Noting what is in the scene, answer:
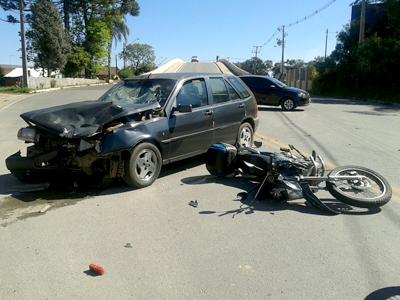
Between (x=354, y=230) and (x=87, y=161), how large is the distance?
335 cm

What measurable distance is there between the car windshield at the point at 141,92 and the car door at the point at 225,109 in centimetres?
98

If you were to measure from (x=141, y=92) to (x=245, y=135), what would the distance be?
8.13 feet

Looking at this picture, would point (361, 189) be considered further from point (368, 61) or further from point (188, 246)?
point (368, 61)

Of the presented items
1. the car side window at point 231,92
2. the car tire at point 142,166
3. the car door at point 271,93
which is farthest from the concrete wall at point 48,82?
the car tire at point 142,166

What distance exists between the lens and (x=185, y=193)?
243 inches

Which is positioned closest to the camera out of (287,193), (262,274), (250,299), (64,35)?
(250,299)

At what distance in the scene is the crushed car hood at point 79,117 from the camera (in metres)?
5.76

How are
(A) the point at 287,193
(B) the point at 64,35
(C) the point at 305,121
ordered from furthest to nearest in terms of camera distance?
(B) the point at 64,35, (C) the point at 305,121, (A) the point at 287,193

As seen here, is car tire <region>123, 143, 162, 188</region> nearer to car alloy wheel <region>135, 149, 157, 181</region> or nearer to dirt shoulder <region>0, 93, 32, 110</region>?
car alloy wheel <region>135, 149, 157, 181</region>

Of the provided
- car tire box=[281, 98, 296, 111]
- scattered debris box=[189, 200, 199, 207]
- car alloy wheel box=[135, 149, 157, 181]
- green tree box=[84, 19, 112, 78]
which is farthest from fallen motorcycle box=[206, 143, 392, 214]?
green tree box=[84, 19, 112, 78]

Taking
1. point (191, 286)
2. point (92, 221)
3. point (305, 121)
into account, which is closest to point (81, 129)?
point (92, 221)

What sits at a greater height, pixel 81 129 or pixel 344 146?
pixel 81 129

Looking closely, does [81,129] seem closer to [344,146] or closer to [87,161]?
[87,161]

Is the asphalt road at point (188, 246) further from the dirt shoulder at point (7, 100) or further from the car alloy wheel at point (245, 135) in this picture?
the dirt shoulder at point (7, 100)
